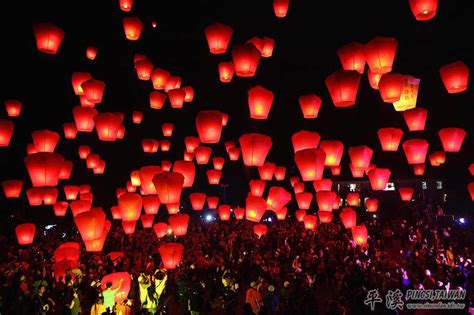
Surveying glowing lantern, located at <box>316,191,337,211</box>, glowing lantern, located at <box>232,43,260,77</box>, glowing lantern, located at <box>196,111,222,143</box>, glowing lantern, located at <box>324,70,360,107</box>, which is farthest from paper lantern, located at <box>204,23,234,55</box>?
glowing lantern, located at <box>316,191,337,211</box>

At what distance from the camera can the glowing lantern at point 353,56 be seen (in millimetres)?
8469

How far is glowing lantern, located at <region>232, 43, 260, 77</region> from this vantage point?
887 cm

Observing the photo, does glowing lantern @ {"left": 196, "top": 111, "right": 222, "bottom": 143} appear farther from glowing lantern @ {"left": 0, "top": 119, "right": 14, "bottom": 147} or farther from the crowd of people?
glowing lantern @ {"left": 0, "top": 119, "right": 14, "bottom": 147}

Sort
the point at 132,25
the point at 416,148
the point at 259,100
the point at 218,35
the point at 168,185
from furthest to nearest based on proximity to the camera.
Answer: the point at 132,25 < the point at 416,148 < the point at 218,35 < the point at 259,100 < the point at 168,185

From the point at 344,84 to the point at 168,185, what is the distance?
4.19 meters

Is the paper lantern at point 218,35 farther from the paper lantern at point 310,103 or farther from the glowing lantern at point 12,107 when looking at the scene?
the glowing lantern at point 12,107

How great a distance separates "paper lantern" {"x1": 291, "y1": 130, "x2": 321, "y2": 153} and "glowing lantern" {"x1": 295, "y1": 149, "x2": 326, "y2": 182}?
57 cm

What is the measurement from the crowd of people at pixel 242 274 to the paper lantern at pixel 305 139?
2.97 meters

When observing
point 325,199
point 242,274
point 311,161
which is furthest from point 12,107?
point 325,199

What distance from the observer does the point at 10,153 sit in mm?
15773

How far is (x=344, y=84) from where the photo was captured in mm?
7867

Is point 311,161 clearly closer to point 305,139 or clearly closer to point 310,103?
point 305,139

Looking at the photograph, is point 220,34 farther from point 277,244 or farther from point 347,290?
point 277,244

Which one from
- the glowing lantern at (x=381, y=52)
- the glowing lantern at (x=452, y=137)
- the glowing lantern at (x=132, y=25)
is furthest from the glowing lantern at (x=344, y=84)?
the glowing lantern at (x=132, y=25)
